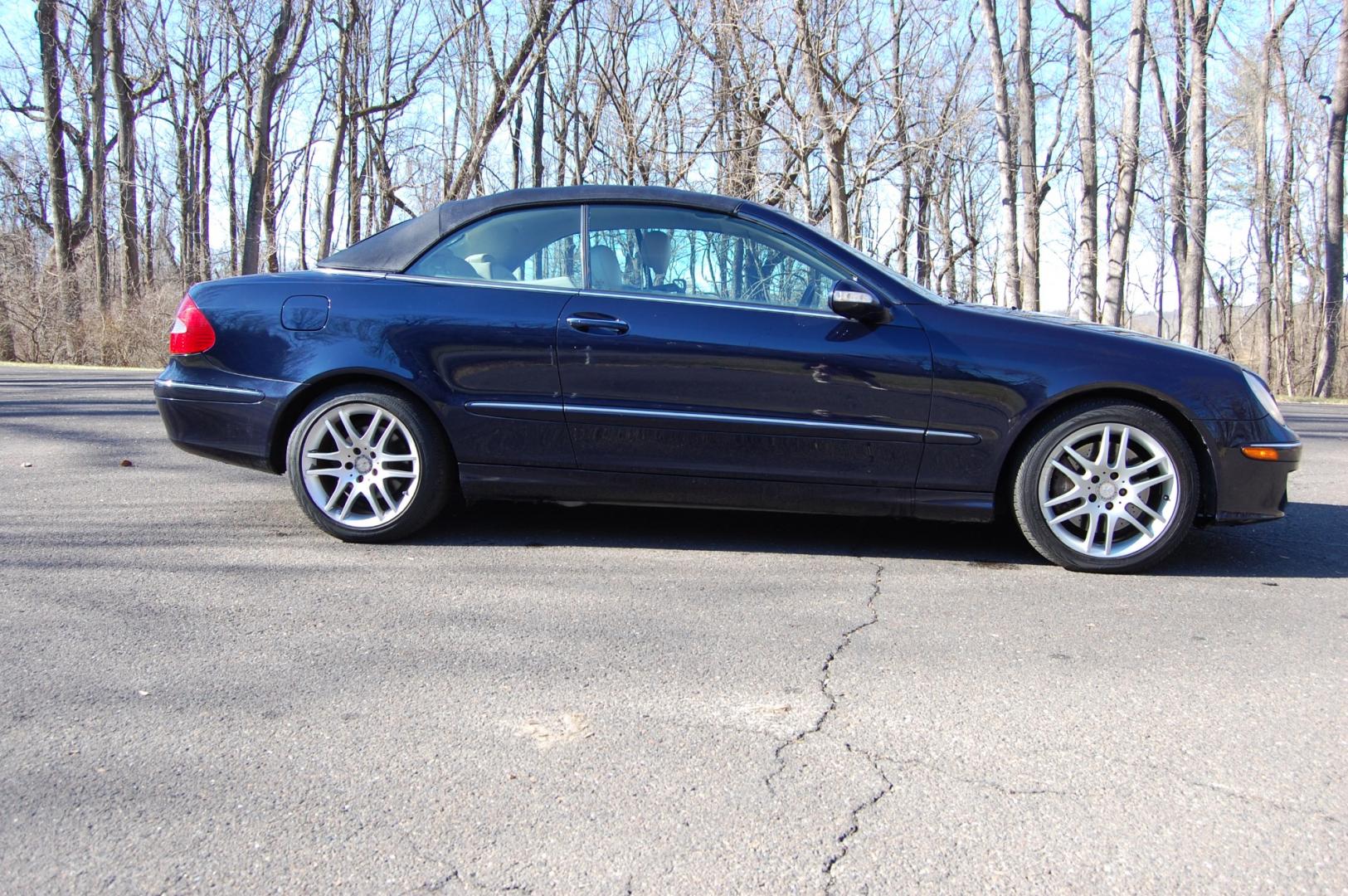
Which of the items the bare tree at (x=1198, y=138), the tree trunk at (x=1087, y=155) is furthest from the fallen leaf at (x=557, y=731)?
the bare tree at (x=1198, y=138)

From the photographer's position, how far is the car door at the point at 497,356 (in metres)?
4.25

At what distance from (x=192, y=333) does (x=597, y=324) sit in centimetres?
182

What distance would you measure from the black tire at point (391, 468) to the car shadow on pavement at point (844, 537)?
0.20m

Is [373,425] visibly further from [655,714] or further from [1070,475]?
[1070,475]

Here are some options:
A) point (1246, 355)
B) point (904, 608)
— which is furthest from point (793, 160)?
point (1246, 355)

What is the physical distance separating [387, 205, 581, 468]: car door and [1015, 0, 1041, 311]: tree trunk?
1672cm

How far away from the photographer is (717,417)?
13.6 ft

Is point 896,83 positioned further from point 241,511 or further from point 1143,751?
point 1143,751

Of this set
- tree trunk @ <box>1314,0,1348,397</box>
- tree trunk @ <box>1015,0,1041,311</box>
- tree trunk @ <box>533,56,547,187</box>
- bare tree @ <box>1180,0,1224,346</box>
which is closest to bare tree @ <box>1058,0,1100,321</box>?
tree trunk @ <box>1015,0,1041,311</box>

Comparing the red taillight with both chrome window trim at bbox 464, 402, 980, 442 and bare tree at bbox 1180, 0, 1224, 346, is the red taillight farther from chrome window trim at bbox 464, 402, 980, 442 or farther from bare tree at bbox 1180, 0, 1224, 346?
bare tree at bbox 1180, 0, 1224, 346

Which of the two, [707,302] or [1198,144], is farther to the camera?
[1198,144]

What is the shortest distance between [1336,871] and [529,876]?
1.53 metres

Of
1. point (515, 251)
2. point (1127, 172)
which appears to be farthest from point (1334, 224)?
point (515, 251)

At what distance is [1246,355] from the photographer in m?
33.6
